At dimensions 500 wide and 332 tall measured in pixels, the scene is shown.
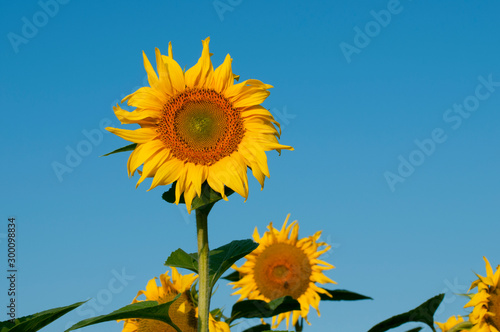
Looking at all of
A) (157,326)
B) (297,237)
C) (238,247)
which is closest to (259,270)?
(297,237)

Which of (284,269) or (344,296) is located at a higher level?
(284,269)

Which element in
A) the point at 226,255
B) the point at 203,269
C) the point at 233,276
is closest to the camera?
the point at 203,269

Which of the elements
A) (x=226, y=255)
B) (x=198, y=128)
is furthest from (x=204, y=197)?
(x=198, y=128)

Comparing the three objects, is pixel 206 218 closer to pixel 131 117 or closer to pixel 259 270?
pixel 131 117

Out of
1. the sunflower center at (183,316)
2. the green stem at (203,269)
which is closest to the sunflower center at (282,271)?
the sunflower center at (183,316)

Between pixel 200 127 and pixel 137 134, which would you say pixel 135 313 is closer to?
pixel 137 134

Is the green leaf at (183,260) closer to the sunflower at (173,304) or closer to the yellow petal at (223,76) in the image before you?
the sunflower at (173,304)

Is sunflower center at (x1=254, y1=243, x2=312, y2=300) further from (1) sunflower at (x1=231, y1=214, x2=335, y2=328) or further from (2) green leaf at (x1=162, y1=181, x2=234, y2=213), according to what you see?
(2) green leaf at (x1=162, y1=181, x2=234, y2=213)
